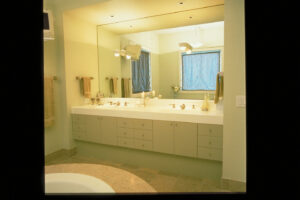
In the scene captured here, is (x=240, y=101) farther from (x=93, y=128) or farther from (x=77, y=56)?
(x=77, y=56)

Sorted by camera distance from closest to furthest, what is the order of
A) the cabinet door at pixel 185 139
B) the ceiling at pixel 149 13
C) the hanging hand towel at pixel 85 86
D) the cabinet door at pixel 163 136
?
the cabinet door at pixel 185 139 < the cabinet door at pixel 163 136 < the ceiling at pixel 149 13 < the hanging hand towel at pixel 85 86

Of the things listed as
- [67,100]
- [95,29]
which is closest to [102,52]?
[95,29]

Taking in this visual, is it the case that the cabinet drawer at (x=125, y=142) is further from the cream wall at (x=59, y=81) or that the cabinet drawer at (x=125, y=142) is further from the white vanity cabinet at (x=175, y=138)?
the cream wall at (x=59, y=81)

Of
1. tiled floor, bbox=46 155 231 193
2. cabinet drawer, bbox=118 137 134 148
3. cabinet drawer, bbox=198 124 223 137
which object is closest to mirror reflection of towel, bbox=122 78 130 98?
cabinet drawer, bbox=118 137 134 148

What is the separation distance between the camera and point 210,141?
208 centimetres

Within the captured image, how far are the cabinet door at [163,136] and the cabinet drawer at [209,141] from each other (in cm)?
35

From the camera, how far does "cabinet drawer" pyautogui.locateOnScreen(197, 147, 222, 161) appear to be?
207cm

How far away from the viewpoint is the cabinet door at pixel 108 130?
266cm

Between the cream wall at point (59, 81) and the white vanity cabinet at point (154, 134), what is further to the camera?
the cream wall at point (59, 81)

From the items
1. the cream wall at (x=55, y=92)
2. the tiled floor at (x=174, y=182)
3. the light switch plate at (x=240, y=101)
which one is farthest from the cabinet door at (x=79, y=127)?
the light switch plate at (x=240, y=101)

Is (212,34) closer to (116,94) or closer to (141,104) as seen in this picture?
(141,104)

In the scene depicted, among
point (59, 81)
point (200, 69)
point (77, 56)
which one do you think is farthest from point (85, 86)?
point (200, 69)

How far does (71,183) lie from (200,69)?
2.11 meters
